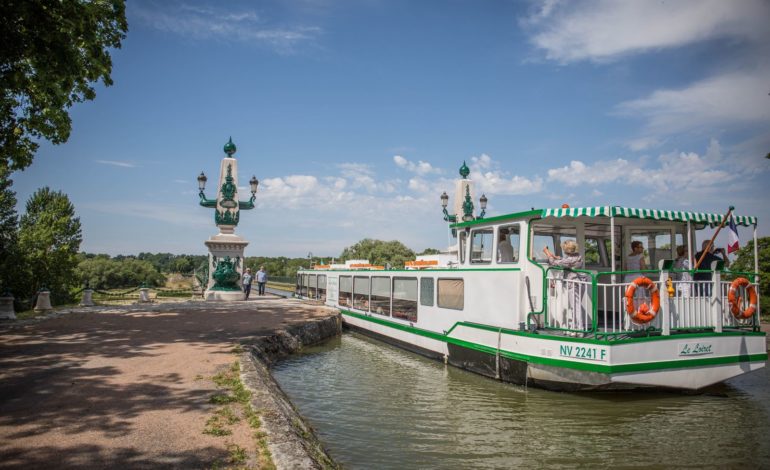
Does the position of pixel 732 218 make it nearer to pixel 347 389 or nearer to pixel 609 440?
pixel 609 440

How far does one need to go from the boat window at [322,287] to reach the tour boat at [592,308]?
37.2 ft

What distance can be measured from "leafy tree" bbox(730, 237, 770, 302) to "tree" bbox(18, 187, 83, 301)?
42384 millimetres

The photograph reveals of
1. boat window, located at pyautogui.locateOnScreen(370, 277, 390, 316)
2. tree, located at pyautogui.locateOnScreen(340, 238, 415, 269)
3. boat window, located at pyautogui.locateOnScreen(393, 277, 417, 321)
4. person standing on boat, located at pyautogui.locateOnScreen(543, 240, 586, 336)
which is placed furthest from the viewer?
tree, located at pyautogui.locateOnScreen(340, 238, 415, 269)

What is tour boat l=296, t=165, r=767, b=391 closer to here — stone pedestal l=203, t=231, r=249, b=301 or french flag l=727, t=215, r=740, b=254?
french flag l=727, t=215, r=740, b=254

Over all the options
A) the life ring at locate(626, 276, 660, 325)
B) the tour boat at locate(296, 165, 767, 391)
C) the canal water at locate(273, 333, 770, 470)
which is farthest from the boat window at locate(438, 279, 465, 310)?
the life ring at locate(626, 276, 660, 325)

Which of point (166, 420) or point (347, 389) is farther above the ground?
point (166, 420)

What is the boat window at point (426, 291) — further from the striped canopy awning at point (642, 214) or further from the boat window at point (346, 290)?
the boat window at point (346, 290)

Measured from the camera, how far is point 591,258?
442 inches

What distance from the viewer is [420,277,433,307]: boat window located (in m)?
Answer: 13.0

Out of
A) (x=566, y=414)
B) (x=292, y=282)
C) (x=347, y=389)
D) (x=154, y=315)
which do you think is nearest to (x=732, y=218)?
(x=566, y=414)

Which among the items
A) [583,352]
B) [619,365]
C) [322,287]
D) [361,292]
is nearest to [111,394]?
[583,352]

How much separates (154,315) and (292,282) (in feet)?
115

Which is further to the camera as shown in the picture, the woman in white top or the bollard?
the bollard

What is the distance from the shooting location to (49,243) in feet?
116
